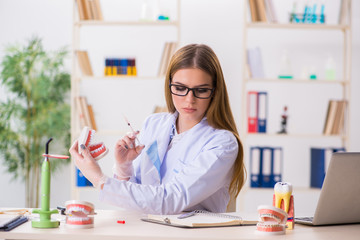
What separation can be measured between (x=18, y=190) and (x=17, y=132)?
2.10 feet

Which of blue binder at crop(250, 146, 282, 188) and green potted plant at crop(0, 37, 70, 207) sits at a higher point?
green potted plant at crop(0, 37, 70, 207)

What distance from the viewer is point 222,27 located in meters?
4.89

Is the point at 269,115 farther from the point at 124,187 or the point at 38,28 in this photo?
the point at 124,187

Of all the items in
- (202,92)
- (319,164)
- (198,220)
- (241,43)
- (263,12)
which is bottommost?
(319,164)

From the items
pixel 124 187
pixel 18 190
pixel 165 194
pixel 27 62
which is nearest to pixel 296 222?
pixel 165 194

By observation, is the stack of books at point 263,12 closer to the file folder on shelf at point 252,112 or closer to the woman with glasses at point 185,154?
the file folder on shelf at point 252,112

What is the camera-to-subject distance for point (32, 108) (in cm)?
477

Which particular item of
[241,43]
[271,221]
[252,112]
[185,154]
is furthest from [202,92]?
[241,43]

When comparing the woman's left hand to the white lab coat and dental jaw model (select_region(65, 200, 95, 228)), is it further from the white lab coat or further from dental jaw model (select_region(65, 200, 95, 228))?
dental jaw model (select_region(65, 200, 95, 228))

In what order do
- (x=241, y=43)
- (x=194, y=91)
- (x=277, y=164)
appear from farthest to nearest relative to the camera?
1. (x=241, y=43)
2. (x=277, y=164)
3. (x=194, y=91)

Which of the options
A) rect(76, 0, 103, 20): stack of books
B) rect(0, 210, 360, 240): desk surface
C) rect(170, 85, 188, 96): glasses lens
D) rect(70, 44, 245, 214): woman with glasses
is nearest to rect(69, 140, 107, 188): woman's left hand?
rect(70, 44, 245, 214): woman with glasses

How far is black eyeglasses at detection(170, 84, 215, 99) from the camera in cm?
201

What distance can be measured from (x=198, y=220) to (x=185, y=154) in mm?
480

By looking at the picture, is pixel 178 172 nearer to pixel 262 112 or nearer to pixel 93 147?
pixel 93 147
